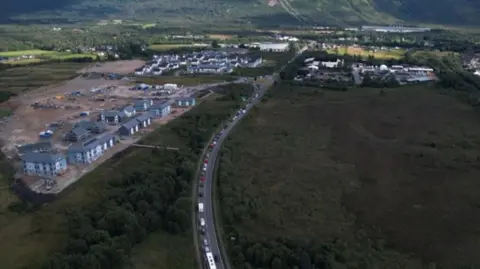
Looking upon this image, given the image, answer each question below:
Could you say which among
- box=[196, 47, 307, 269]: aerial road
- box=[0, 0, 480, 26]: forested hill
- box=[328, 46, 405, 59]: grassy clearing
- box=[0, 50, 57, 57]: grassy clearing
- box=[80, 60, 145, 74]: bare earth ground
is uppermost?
box=[0, 0, 480, 26]: forested hill

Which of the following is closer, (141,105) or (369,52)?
(141,105)

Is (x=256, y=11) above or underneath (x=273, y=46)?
above

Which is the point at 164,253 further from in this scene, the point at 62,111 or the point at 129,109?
the point at 62,111

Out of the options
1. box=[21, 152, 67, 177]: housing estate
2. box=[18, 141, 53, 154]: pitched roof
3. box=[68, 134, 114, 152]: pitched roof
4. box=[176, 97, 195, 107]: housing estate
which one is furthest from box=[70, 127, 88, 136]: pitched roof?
box=[176, 97, 195, 107]: housing estate

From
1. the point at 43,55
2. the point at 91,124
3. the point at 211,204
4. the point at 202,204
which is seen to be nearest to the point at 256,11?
the point at 43,55

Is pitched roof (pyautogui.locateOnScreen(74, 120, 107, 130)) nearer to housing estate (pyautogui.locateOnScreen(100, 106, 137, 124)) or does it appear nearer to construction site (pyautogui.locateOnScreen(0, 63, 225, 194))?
construction site (pyautogui.locateOnScreen(0, 63, 225, 194))

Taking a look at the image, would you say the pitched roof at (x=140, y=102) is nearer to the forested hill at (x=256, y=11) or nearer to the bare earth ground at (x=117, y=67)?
the bare earth ground at (x=117, y=67)
